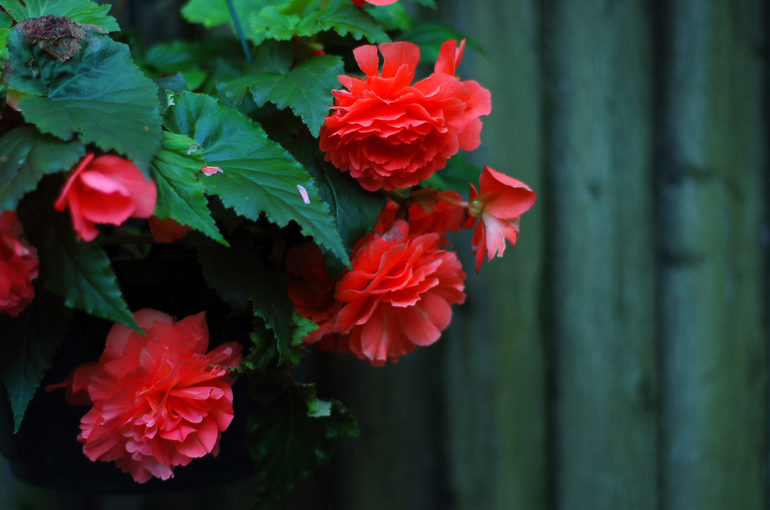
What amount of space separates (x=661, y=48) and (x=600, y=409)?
66 centimetres

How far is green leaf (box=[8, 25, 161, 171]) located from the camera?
0.43m

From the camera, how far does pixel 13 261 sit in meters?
0.44

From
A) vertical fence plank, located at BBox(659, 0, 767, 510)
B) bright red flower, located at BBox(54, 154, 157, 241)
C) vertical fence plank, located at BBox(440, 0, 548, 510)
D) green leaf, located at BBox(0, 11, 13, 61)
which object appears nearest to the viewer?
bright red flower, located at BBox(54, 154, 157, 241)

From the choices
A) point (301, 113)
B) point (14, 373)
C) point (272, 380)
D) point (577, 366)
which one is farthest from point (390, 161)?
point (577, 366)

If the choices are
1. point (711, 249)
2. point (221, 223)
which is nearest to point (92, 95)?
point (221, 223)

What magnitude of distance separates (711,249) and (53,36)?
116 centimetres

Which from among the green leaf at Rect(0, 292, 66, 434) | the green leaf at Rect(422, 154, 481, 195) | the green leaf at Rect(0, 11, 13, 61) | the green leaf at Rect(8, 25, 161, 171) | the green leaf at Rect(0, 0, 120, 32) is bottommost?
the green leaf at Rect(422, 154, 481, 195)

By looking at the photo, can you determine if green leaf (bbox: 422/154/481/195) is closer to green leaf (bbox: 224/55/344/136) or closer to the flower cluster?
green leaf (bbox: 224/55/344/136)

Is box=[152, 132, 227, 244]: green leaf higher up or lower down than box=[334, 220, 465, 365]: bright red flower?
higher up

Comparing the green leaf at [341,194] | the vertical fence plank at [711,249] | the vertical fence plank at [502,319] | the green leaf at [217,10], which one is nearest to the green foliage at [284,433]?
the green leaf at [341,194]

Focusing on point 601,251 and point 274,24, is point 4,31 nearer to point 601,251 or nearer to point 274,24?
point 274,24

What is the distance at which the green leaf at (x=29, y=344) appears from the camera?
0.49 metres

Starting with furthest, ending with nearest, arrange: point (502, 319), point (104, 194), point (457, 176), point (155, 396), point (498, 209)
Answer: point (502, 319) → point (457, 176) → point (498, 209) → point (155, 396) → point (104, 194)

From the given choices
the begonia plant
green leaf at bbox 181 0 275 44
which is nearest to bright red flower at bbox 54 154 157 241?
the begonia plant
